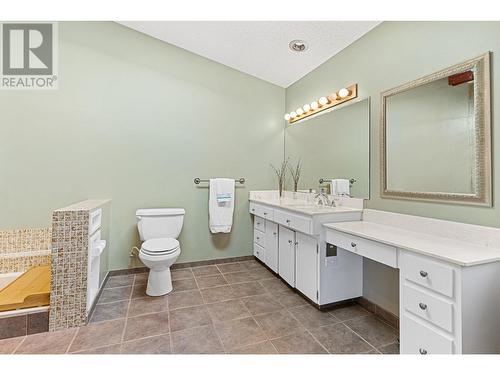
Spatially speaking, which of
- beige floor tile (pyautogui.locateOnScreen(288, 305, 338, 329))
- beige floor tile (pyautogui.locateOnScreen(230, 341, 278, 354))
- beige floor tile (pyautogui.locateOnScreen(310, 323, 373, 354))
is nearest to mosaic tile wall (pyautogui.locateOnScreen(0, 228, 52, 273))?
beige floor tile (pyautogui.locateOnScreen(230, 341, 278, 354))

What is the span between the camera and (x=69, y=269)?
71.6 inches

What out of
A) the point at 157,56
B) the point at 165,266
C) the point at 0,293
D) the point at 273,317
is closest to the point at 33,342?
the point at 0,293

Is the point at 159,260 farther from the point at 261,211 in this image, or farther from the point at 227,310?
the point at 261,211

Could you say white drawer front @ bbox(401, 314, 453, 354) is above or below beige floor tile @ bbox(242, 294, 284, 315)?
above

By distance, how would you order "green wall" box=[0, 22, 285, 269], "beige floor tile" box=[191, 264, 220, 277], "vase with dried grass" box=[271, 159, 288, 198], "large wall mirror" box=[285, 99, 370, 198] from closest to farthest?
"large wall mirror" box=[285, 99, 370, 198], "green wall" box=[0, 22, 285, 269], "beige floor tile" box=[191, 264, 220, 277], "vase with dried grass" box=[271, 159, 288, 198]

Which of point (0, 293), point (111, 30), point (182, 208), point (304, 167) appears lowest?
point (0, 293)

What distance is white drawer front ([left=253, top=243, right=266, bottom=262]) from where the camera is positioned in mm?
3020

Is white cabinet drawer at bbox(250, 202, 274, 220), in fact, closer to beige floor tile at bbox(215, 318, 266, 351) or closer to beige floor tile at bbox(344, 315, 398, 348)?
beige floor tile at bbox(215, 318, 266, 351)

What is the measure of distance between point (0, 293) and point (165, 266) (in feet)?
3.85

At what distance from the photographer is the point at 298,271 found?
7.50 ft

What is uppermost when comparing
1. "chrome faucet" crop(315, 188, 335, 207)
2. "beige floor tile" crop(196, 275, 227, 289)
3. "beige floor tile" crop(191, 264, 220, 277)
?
"chrome faucet" crop(315, 188, 335, 207)

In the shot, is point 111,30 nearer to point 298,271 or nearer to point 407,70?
point 407,70

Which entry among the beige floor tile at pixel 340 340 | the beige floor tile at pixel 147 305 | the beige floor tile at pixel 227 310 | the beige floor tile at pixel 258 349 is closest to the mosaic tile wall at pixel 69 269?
the beige floor tile at pixel 147 305

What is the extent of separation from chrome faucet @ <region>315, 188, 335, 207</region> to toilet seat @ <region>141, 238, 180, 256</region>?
1516 millimetres
